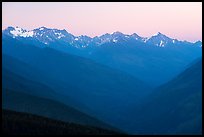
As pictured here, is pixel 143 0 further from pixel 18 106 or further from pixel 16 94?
pixel 16 94

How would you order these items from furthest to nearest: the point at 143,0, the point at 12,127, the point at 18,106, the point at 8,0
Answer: the point at 18,106
the point at 12,127
the point at 8,0
the point at 143,0

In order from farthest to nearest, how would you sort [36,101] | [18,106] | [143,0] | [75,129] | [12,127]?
[36,101] → [18,106] → [75,129] → [12,127] → [143,0]

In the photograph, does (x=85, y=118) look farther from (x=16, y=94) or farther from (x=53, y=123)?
(x=53, y=123)

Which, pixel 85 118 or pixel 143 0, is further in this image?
pixel 85 118

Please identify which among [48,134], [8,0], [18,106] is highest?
[18,106]

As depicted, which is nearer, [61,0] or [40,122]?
[61,0]

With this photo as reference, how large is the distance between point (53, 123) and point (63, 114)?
105m

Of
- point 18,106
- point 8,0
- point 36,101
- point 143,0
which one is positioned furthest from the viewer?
point 36,101

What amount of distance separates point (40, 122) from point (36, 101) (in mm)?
116597

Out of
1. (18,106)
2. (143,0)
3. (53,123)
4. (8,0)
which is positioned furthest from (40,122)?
(18,106)

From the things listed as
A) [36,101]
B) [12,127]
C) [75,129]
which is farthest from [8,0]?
[36,101]

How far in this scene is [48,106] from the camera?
7234 inches

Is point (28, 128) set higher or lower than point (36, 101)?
lower

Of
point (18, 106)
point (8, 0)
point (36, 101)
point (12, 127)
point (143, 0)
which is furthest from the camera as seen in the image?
point (36, 101)
